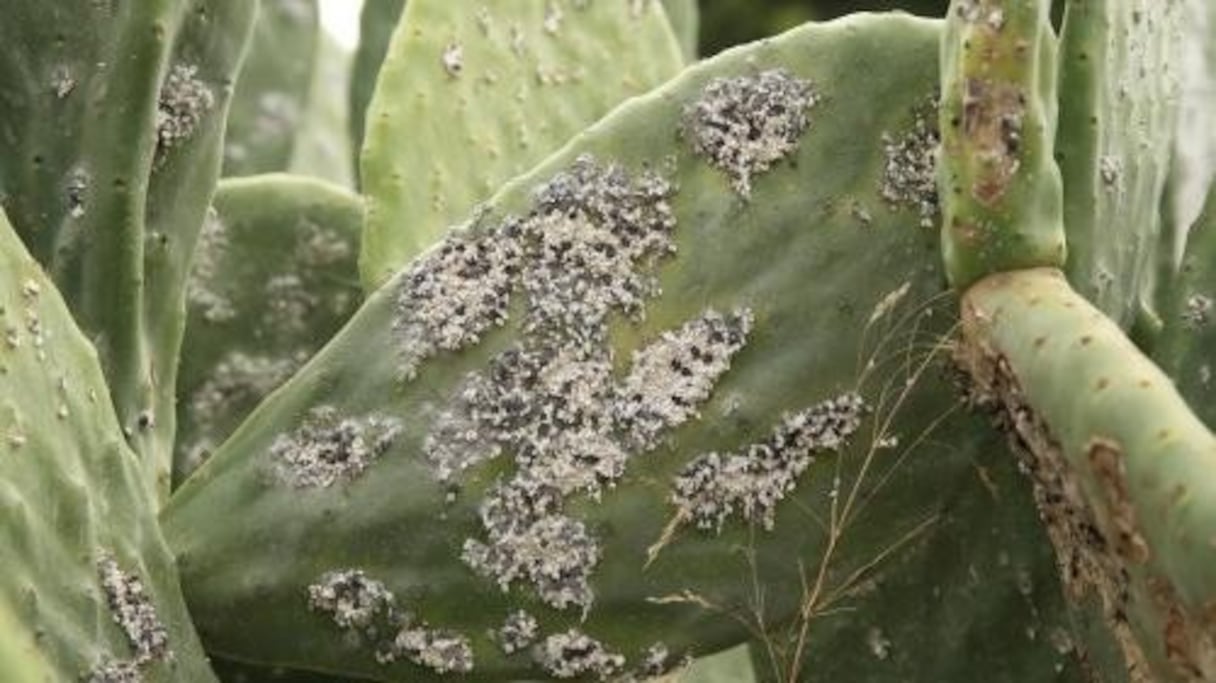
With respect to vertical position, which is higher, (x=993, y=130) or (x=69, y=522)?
(x=993, y=130)

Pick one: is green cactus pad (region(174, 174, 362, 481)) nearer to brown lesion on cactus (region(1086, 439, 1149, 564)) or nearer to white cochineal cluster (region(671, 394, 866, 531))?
white cochineal cluster (region(671, 394, 866, 531))

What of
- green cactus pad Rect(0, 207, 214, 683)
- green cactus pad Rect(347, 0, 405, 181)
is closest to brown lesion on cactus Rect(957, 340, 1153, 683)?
green cactus pad Rect(0, 207, 214, 683)

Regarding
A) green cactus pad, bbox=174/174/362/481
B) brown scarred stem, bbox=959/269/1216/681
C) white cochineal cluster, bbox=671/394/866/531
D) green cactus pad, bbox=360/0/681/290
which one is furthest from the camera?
green cactus pad, bbox=174/174/362/481

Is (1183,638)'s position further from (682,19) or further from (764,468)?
(682,19)

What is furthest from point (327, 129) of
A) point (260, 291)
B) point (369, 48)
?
point (260, 291)

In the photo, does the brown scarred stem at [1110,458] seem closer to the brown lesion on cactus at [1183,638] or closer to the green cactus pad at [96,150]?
the brown lesion on cactus at [1183,638]

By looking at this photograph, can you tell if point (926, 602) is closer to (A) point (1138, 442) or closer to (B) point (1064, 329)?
(B) point (1064, 329)

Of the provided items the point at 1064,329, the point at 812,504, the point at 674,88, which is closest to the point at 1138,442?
the point at 1064,329

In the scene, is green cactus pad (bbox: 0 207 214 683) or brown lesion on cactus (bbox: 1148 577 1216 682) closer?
brown lesion on cactus (bbox: 1148 577 1216 682)
